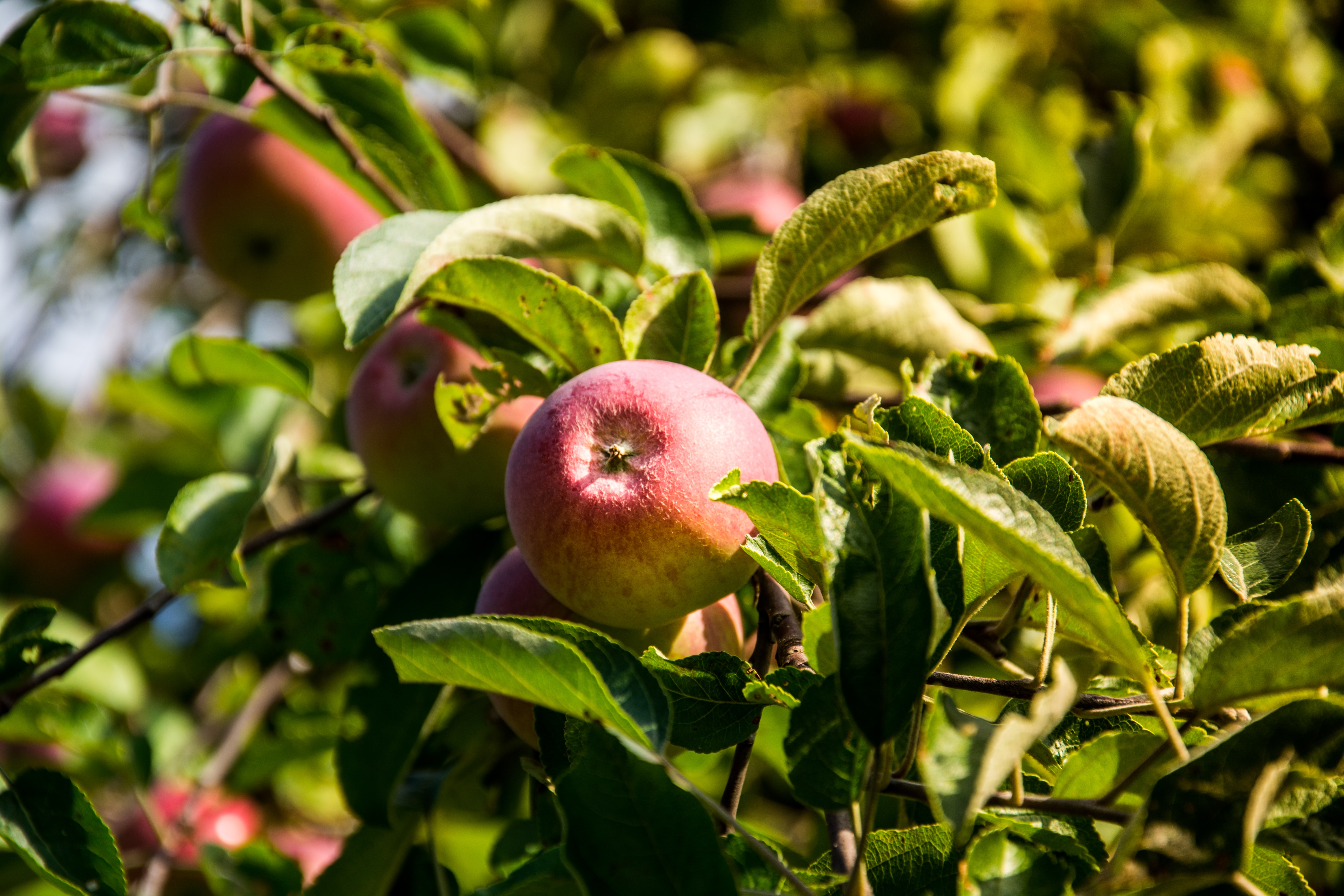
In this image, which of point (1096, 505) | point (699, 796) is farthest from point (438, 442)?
point (1096, 505)

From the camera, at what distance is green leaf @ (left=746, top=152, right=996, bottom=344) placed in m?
0.81

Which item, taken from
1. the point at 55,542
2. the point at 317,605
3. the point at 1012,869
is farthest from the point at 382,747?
the point at 55,542

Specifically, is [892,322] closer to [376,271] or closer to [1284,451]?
[1284,451]

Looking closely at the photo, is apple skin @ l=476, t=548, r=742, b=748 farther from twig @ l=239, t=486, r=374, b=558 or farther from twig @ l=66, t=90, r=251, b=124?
twig @ l=66, t=90, r=251, b=124

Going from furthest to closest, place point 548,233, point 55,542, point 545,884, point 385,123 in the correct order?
point 55,542, point 385,123, point 548,233, point 545,884

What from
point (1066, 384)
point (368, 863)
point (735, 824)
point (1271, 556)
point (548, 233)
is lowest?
point (368, 863)

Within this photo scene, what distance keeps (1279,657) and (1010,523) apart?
0.20 metres

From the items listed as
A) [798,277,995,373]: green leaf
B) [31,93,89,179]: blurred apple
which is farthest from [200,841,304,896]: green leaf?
[31,93,89,179]: blurred apple

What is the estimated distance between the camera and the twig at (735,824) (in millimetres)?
627

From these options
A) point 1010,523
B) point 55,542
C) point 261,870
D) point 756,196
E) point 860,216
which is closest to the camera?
point 1010,523

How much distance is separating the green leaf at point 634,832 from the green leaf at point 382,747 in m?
0.48

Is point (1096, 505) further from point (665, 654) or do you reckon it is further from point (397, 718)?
point (397, 718)

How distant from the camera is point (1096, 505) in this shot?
872mm

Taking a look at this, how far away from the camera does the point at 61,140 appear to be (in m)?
3.07
